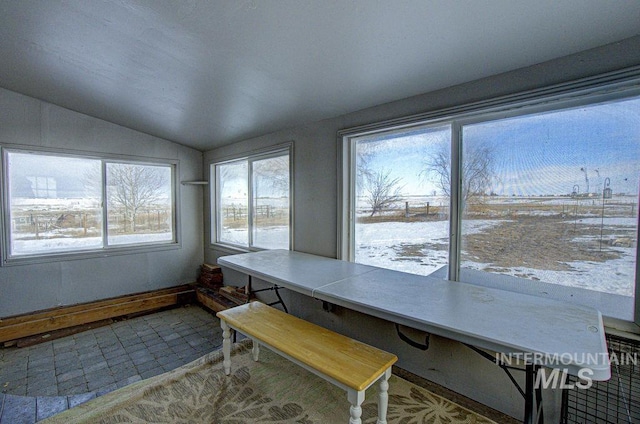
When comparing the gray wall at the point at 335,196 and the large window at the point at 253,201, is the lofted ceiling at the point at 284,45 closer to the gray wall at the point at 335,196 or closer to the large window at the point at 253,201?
the gray wall at the point at 335,196

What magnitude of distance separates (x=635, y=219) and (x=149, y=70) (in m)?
3.34

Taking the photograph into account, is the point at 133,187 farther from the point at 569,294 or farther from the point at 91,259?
the point at 569,294

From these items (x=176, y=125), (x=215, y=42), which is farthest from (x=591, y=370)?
(x=176, y=125)

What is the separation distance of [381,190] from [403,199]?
228 mm

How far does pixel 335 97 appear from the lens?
7.50 feet

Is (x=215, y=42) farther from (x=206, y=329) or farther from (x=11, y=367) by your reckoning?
(x=11, y=367)

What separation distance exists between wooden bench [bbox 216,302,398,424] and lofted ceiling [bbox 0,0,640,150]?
1794 mm

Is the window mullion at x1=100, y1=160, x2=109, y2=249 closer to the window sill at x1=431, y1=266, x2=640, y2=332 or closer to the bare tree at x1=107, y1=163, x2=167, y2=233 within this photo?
the bare tree at x1=107, y1=163, x2=167, y2=233

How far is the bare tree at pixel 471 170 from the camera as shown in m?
1.85

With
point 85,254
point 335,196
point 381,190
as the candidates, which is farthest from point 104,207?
point 381,190

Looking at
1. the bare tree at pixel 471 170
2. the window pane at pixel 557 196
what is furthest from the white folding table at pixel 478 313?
the bare tree at pixel 471 170

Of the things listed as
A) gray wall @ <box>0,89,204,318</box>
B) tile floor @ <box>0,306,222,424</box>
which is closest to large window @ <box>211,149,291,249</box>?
gray wall @ <box>0,89,204,318</box>

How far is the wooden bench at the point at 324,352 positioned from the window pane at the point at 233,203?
2.01 metres

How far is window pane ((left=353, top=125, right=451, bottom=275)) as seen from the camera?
6.86 feet
